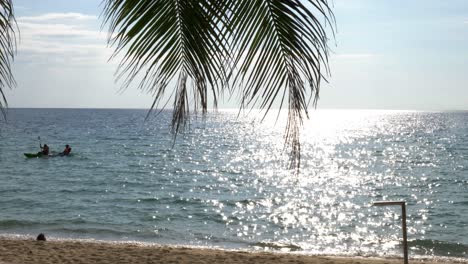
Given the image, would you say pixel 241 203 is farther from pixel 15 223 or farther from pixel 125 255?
pixel 125 255

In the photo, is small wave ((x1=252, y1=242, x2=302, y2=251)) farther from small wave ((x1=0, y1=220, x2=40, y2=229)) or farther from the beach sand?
small wave ((x1=0, y1=220, x2=40, y2=229))

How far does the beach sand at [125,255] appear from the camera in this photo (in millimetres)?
13656

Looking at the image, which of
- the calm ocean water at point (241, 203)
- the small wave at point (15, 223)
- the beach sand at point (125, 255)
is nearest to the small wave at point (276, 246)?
the calm ocean water at point (241, 203)

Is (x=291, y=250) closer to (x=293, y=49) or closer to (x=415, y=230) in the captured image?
(x=415, y=230)

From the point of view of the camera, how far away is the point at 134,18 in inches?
72.8

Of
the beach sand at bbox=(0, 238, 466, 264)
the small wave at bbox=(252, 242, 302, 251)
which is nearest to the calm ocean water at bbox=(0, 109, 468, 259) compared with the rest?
the small wave at bbox=(252, 242, 302, 251)

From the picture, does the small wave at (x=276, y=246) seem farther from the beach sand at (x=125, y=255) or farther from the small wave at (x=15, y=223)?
the small wave at (x=15, y=223)

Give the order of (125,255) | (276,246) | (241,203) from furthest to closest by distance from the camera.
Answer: (241,203) → (276,246) → (125,255)

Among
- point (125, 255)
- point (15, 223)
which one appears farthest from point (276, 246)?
point (15, 223)

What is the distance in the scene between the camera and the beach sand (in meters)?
13.7

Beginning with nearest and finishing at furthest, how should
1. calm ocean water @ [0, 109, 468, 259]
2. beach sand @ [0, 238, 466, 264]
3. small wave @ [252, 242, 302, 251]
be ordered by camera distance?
beach sand @ [0, 238, 466, 264], small wave @ [252, 242, 302, 251], calm ocean water @ [0, 109, 468, 259]

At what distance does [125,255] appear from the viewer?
47.8ft

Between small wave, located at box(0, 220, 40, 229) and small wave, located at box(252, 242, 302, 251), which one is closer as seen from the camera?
small wave, located at box(252, 242, 302, 251)

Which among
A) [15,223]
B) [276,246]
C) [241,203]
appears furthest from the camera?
[241,203]
